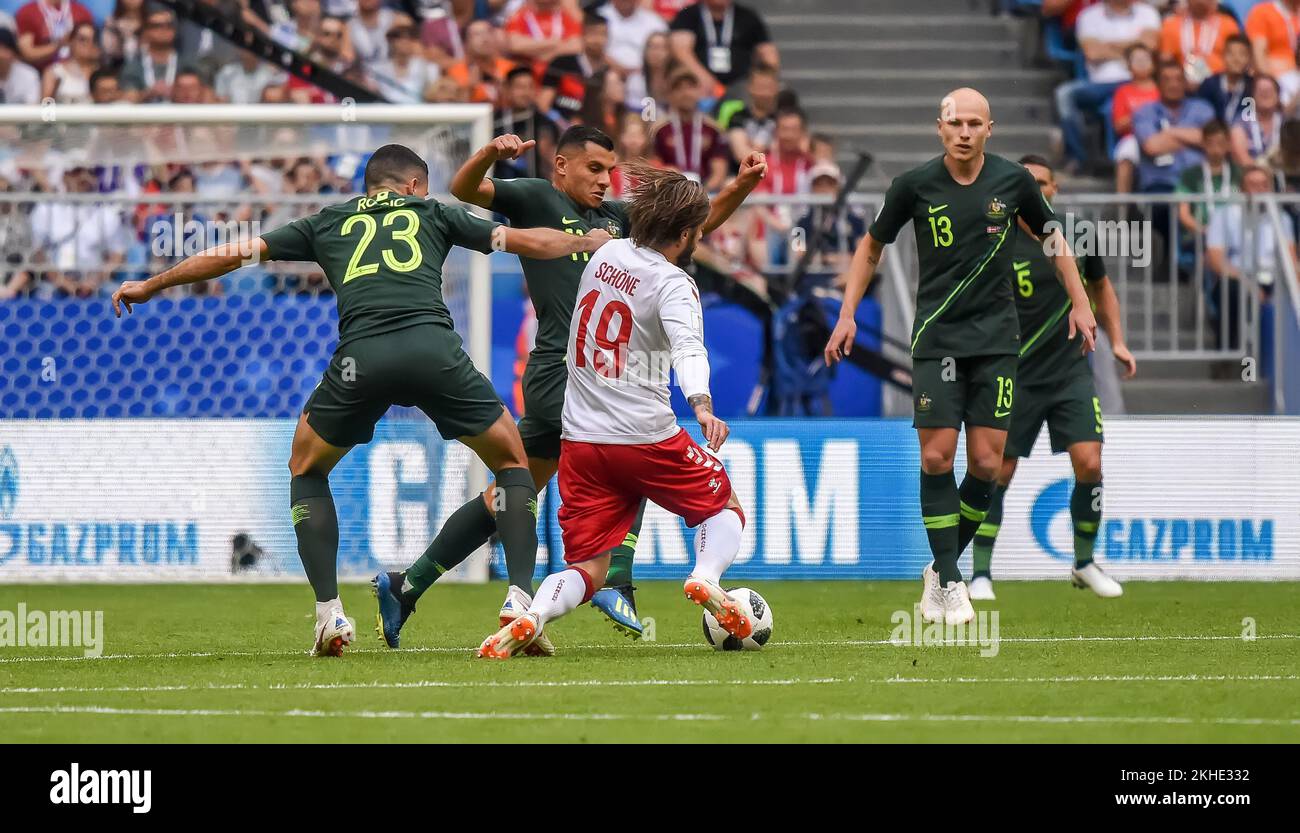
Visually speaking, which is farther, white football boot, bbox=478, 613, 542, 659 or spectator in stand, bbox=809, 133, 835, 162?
spectator in stand, bbox=809, 133, 835, 162

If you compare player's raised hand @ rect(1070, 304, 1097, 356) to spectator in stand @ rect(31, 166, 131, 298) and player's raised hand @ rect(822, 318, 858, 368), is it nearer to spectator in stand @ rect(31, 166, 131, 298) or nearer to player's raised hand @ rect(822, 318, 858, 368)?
player's raised hand @ rect(822, 318, 858, 368)

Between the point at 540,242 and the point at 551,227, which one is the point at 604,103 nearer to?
the point at 551,227

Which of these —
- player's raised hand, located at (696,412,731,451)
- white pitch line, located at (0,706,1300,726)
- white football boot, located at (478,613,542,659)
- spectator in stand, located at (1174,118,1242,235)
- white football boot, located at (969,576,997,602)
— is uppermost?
spectator in stand, located at (1174,118,1242,235)

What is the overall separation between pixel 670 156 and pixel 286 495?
476cm

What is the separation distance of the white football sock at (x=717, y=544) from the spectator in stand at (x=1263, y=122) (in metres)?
10.5

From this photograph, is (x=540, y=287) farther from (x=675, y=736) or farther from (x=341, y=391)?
(x=675, y=736)

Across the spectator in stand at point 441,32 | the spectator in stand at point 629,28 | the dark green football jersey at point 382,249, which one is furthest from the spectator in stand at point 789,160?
the dark green football jersey at point 382,249

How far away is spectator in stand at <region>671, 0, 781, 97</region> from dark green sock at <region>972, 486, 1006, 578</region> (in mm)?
6653

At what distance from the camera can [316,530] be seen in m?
7.82

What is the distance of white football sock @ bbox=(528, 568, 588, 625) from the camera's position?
23.9 feet

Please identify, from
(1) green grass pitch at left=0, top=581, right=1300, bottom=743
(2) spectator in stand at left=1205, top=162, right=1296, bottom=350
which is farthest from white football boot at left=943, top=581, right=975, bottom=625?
(2) spectator in stand at left=1205, top=162, right=1296, bottom=350

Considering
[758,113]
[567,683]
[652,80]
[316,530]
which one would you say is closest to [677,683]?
[567,683]

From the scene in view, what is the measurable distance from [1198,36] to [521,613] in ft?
39.1

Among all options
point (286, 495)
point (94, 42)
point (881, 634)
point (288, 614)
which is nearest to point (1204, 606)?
point (881, 634)
